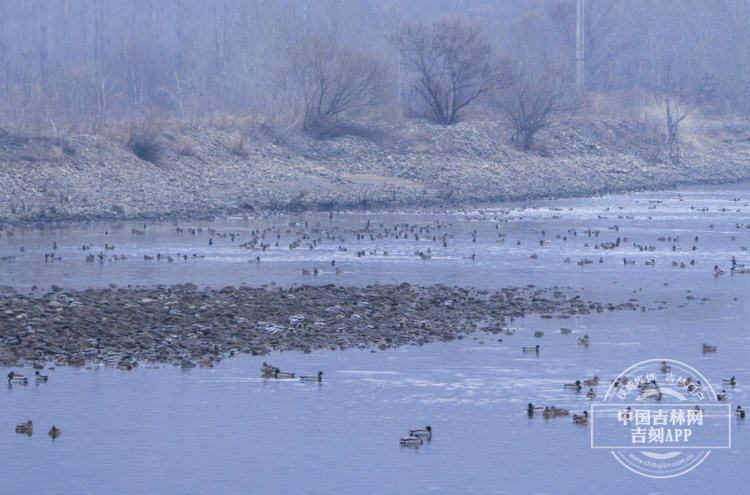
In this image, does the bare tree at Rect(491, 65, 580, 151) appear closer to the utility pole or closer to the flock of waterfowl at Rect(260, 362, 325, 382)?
the utility pole

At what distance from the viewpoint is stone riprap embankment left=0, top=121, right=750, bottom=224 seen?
144 ft

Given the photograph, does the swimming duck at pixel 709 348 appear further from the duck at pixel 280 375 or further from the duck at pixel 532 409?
the duck at pixel 280 375

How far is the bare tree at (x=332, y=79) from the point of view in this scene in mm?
65188

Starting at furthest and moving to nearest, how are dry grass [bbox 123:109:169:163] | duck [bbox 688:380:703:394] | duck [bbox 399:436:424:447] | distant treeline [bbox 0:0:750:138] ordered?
1. distant treeline [bbox 0:0:750:138]
2. dry grass [bbox 123:109:169:163]
3. duck [bbox 688:380:703:394]
4. duck [bbox 399:436:424:447]

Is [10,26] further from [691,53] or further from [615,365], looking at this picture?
[615,365]

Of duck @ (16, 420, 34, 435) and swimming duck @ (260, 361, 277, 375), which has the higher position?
swimming duck @ (260, 361, 277, 375)

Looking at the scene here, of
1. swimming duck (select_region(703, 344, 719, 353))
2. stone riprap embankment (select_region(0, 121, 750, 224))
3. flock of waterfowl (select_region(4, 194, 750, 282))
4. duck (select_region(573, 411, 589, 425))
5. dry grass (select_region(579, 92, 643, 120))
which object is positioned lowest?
duck (select_region(573, 411, 589, 425))

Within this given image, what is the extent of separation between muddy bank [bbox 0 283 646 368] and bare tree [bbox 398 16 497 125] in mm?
45815

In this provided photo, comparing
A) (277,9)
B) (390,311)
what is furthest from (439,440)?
(277,9)

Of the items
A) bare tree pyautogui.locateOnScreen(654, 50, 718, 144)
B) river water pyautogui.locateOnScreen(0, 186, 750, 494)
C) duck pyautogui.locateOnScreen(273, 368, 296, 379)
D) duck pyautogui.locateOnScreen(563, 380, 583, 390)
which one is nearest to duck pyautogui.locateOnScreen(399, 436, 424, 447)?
river water pyautogui.locateOnScreen(0, 186, 750, 494)

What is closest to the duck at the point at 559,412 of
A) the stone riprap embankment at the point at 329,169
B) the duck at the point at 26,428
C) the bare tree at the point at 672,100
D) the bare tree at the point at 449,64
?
the duck at the point at 26,428

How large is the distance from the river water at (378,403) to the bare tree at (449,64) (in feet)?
134

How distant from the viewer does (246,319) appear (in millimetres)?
20359

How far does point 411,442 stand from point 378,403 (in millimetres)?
1985
